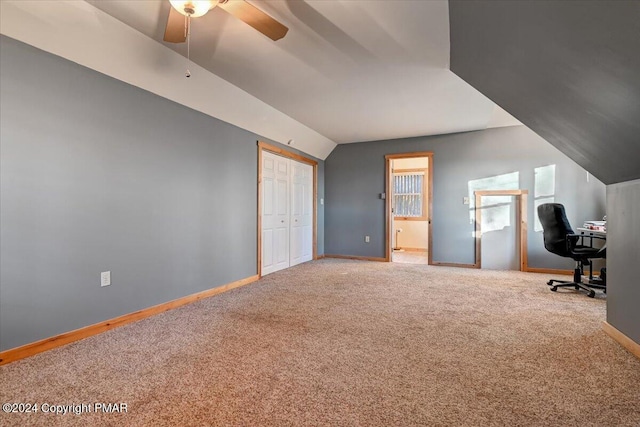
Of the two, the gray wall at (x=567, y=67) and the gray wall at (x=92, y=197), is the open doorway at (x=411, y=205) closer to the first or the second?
the gray wall at (x=567, y=67)

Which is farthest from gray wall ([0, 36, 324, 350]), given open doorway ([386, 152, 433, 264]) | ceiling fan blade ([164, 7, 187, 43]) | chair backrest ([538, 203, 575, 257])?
open doorway ([386, 152, 433, 264])

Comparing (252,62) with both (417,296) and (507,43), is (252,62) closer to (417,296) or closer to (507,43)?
(507,43)

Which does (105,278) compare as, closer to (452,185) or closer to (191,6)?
(191,6)

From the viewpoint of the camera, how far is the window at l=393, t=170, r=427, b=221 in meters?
7.81

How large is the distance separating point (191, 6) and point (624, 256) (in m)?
3.37

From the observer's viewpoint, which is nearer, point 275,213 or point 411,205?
point 275,213

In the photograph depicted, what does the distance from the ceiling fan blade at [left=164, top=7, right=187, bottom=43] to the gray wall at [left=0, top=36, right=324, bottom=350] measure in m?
1.03

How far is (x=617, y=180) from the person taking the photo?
234 centimetres

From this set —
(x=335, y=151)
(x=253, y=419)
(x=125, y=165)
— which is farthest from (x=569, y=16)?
(x=335, y=151)

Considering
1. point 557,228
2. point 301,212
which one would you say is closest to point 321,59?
point 301,212

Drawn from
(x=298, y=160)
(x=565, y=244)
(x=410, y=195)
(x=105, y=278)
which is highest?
(x=298, y=160)

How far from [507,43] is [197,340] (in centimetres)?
295

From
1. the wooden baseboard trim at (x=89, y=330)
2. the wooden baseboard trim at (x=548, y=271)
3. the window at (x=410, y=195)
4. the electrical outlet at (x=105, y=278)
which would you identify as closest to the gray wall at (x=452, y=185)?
the wooden baseboard trim at (x=548, y=271)

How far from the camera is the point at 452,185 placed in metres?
5.52
